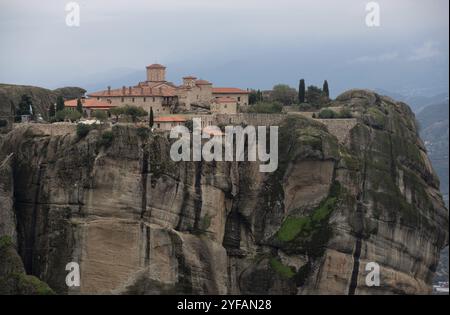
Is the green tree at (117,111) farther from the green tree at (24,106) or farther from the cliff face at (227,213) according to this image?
the cliff face at (227,213)

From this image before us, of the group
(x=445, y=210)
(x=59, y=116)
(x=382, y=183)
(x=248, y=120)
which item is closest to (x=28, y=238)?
(x=59, y=116)

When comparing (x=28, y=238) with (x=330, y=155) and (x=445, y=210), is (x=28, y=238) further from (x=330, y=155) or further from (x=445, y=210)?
(x=445, y=210)

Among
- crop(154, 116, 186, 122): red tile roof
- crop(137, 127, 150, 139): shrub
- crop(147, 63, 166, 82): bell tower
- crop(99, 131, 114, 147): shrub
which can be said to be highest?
crop(147, 63, 166, 82): bell tower

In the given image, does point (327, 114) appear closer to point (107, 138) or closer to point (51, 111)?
point (107, 138)

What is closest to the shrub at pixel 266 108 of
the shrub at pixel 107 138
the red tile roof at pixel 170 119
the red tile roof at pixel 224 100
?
the red tile roof at pixel 224 100

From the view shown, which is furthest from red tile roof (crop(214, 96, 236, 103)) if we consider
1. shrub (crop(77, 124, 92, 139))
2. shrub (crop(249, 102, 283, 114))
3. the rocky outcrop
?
shrub (crop(77, 124, 92, 139))

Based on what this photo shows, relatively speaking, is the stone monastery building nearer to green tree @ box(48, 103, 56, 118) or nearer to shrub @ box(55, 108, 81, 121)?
green tree @ box(48, 103, 56, 118)

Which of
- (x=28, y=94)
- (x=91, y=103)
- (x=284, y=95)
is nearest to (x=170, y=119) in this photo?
(x=91, y=103)
